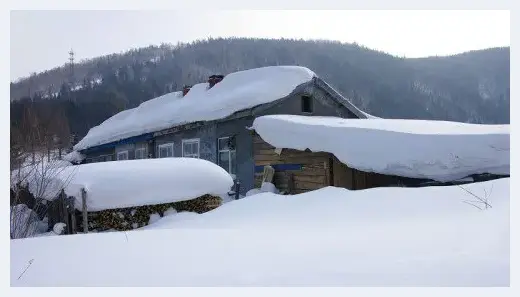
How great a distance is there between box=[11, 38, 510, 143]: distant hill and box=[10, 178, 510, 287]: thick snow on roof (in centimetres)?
185

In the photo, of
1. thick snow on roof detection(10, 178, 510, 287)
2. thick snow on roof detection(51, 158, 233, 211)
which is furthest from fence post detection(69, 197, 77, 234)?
thick snow on roof detection(10, 178, 510, 287)

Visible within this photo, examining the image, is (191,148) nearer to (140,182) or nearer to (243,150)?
(243,150)

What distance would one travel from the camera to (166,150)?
15484 millimetres

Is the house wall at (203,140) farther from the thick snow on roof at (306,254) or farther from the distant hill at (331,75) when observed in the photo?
the thick snow on roof at (306,254)

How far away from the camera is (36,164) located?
6152 millimetres

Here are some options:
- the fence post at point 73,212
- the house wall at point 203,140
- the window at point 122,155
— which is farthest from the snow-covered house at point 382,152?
the window at point 122,155

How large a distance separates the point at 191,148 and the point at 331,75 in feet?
17.5

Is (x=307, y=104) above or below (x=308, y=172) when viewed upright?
above

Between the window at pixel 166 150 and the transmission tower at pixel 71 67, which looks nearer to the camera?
the transmission tower at pixel 71 67

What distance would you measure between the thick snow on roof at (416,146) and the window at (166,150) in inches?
271

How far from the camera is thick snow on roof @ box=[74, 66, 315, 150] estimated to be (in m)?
Result: 12.8

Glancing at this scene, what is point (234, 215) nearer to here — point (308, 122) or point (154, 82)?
point (308, 122)

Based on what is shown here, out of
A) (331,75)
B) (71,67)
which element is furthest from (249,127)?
(71,67)

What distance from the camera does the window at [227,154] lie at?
1291cm
